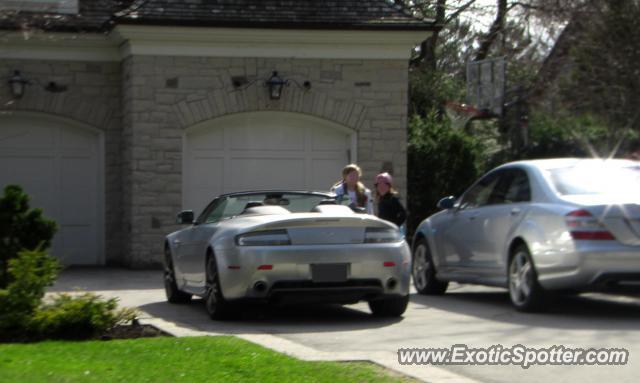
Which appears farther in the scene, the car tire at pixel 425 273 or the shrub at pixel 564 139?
the shrub at pixel 564 139

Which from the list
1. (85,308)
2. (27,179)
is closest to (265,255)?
(85,308)

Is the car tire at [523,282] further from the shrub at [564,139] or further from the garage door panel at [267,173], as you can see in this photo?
the shrub at [564,139]

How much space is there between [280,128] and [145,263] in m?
3.06

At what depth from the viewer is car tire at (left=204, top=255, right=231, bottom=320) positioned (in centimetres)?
1102

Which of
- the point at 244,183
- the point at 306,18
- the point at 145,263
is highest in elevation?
the point at 306,18

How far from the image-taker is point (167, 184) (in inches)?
730

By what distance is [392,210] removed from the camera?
1487 cm

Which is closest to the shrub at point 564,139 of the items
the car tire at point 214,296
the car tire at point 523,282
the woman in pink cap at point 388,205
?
the woman in pink cap at point 388,205

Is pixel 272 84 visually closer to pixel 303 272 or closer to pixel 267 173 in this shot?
→ pixel 267 173

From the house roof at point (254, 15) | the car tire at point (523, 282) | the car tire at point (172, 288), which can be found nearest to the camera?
the car tire at point (523, 282)

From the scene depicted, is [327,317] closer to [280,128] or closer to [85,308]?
[85,308]

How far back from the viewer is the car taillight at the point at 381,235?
36.3 ft

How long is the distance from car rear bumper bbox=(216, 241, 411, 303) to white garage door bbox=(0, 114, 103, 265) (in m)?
9.09

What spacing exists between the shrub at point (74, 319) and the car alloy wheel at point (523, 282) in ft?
13.1
